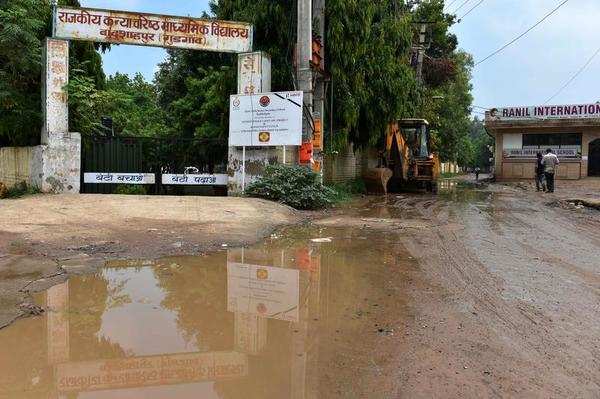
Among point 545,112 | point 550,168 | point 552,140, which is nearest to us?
point 550,168

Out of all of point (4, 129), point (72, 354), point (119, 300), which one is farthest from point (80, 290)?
point (4, 129)

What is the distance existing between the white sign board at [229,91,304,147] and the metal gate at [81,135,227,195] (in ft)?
4.42

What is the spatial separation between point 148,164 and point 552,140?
25890 mm

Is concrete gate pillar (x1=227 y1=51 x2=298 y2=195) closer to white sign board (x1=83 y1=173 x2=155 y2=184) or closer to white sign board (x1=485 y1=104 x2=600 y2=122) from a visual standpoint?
white sign board (x1=83 y1=173 x2=155 y2=184)

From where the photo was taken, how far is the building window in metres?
31.4

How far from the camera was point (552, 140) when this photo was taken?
105ft

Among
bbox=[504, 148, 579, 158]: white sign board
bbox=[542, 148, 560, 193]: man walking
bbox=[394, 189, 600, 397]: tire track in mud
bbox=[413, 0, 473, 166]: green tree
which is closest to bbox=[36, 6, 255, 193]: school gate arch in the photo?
bbox=[394, 189, 600, 397]: tire track in mud


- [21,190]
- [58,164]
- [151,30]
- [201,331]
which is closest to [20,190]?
[21,190]

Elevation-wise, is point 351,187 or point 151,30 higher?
point 151,30

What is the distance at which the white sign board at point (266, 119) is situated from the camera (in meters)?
14.2

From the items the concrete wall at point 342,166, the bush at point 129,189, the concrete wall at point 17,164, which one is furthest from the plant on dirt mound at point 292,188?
the concrete wall at point 17,164

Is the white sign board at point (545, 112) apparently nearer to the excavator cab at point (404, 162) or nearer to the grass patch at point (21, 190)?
the excavator cab at point (404, 162)

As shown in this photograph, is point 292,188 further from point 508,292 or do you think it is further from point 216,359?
point 216,359

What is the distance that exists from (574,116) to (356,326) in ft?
102
